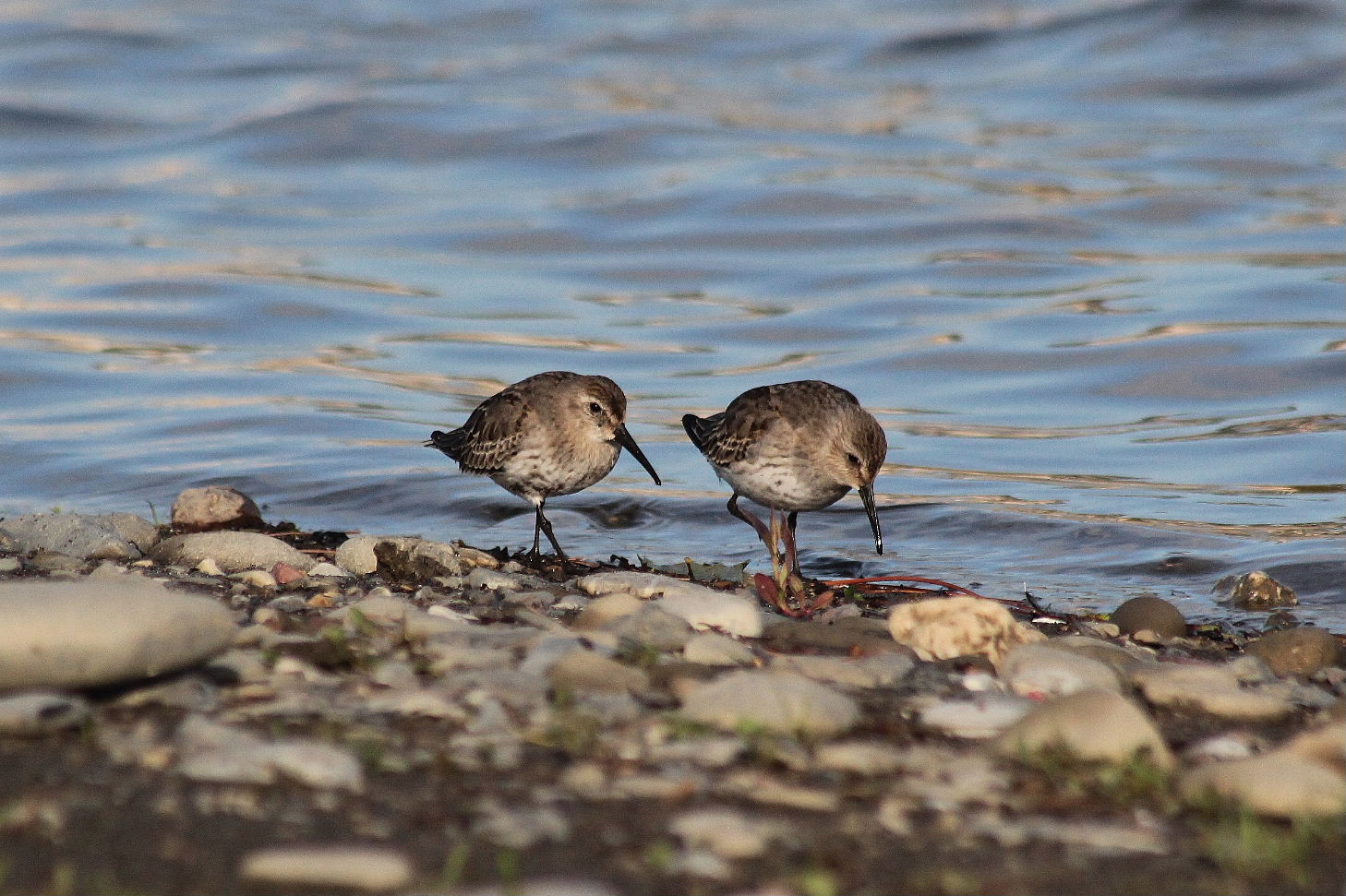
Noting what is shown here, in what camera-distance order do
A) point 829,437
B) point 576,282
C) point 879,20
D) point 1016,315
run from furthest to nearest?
point 879,20 → point 576,282 → point 1016,315 → point 829,437

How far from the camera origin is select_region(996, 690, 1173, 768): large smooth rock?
Answer: 489 cm

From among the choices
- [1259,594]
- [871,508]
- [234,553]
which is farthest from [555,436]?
[1259,594]

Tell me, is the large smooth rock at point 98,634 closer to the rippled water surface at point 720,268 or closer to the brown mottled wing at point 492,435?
the brown mottled wing at point 492,435

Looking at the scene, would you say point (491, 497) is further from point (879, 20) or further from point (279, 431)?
point (879, 20)

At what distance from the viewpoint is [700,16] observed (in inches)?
1490

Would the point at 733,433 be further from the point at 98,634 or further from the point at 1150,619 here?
the point at 98,634

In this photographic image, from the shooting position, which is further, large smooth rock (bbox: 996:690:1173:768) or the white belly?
the white belly

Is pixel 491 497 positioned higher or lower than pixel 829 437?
lower

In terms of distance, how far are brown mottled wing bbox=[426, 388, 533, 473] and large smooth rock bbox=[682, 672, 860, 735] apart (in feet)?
15.6

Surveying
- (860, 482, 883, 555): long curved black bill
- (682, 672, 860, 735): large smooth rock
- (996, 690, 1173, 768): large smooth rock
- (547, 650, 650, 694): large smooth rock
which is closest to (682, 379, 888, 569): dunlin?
(860, 482, 883, 555): long curved black bill

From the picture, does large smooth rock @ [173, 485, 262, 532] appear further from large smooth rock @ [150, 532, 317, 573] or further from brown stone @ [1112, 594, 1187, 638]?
brown stone @ [1112, 594, 1187, 638]

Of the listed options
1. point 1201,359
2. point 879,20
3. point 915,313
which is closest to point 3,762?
point 1201,359

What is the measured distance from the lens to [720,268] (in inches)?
792

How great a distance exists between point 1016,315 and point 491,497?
23.4 feet
